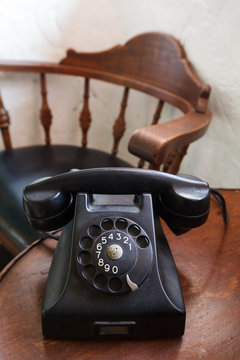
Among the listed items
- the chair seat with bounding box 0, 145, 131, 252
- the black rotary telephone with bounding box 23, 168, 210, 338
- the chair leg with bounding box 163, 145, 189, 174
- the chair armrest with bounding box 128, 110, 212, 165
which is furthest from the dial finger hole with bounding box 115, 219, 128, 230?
the chair leg with bounding box 163, 145, 189, 174

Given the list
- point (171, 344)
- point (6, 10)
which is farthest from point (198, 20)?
point (171, 344)

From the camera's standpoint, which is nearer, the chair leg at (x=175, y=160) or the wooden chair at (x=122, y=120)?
the wooden chair at (x=122, y=120)

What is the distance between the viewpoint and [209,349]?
16.6 inches

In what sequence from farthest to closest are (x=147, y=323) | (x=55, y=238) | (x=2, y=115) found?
(x=2, y=115)
(x=55, y=238)
(x=147, y=323)

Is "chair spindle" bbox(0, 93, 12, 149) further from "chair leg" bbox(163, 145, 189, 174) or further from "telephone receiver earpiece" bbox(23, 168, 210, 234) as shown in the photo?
"telephone receiver earpiece" bbox(23, 168, 210, 234)

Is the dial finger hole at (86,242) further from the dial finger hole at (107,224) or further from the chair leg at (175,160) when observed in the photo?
the chair leg at (175,160)

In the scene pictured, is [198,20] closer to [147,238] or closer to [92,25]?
[92,25]

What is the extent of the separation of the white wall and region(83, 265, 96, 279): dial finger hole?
682 mm

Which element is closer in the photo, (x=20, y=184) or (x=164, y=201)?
(x=164, y=201)

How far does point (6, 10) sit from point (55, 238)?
3.13 ft

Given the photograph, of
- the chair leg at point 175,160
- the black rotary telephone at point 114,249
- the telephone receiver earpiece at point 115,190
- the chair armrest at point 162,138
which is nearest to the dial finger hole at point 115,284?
the black rotary telephone at point 114,249

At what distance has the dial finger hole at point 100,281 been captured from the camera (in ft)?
1.33

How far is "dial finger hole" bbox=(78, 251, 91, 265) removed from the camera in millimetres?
417

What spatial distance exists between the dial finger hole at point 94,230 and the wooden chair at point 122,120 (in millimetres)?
274
